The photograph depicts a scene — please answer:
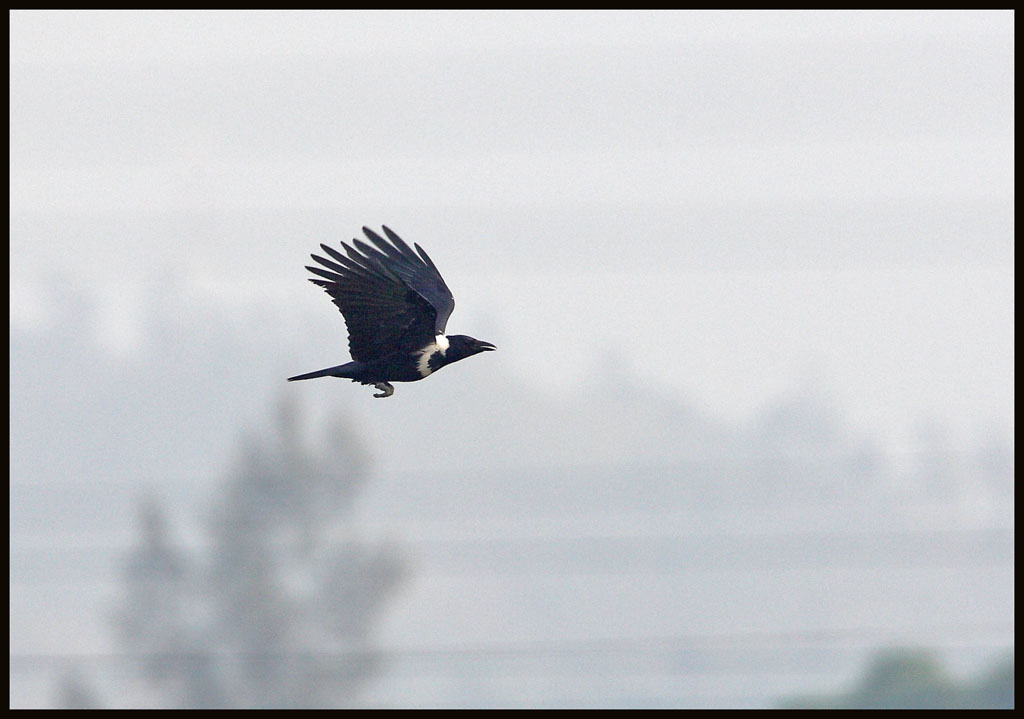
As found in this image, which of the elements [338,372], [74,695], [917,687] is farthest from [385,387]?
[74,695]

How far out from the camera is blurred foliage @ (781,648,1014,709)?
4112 cm

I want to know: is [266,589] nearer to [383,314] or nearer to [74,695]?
[74,695]

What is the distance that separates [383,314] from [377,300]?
98mm

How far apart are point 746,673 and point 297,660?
305 feet

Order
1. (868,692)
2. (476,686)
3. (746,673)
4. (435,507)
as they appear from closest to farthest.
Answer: (868,692) < (476,686) < (746,673) < (435,507)

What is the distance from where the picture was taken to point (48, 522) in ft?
631

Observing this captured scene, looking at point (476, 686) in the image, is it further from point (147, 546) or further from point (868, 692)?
point (868, 692)

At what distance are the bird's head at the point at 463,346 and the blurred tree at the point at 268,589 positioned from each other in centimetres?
5744

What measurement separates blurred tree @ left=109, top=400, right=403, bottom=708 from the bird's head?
57.4 meters

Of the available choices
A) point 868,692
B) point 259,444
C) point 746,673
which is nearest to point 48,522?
point 746,673

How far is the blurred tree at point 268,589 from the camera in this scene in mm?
69625

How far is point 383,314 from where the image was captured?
11203 millimetres

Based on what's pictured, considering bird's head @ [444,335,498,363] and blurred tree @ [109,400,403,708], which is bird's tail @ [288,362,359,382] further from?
blurred tree @ [109,400,403,708]

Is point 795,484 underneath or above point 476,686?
above
